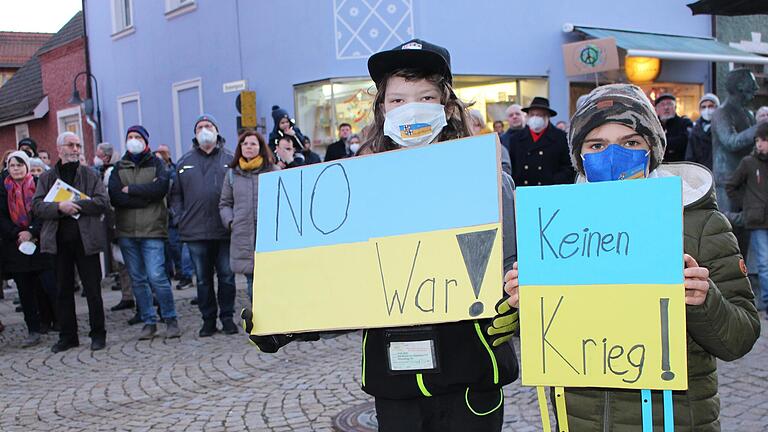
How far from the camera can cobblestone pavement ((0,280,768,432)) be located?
485 centimetres

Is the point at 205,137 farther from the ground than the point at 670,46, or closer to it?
closer to it

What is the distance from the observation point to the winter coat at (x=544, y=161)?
7391mm

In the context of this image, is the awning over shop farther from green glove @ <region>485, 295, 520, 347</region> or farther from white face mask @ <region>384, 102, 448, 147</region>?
green glove @ <region>485, 295, 520, 347</region>

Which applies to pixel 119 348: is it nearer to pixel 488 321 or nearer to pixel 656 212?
pixel 488 321

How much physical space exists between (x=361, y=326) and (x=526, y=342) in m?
0.50

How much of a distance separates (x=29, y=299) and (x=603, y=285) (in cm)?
756

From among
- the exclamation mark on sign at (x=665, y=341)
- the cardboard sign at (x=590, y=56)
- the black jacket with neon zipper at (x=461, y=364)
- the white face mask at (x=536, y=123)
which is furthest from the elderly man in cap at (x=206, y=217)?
the cardboard sign at (x=590, y=56)

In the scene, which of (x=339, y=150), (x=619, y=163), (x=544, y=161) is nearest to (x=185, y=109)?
(x=339, y=150)

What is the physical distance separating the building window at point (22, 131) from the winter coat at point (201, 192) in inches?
647

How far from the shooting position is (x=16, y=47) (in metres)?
32.5

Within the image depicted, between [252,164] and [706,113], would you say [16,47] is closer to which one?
[252,164]

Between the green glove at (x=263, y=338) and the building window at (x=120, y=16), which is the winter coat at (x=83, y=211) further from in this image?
the building window at (x=120, y=16)

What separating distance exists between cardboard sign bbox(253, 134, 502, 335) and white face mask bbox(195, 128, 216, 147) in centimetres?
524

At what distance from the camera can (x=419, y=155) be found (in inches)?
86.5
